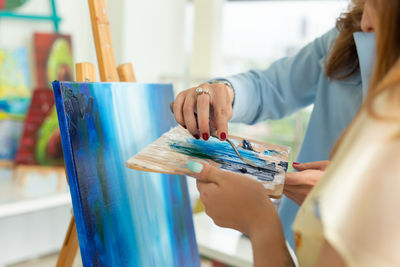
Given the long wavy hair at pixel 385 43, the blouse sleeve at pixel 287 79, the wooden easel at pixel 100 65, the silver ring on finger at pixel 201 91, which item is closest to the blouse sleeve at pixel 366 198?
the long wavy hair at pixel 385 43

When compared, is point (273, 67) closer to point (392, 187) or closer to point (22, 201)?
point (392, 187)

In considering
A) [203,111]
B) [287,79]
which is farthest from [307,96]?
[203,111]

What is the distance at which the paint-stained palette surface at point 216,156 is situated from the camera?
0.74 meters

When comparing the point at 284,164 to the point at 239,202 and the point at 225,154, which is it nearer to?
the point at 225,154

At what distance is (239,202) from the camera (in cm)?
67

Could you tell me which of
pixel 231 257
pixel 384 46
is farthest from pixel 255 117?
pixel 384 46

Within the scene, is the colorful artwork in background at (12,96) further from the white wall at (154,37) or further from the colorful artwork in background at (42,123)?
the white wall at (154,37)

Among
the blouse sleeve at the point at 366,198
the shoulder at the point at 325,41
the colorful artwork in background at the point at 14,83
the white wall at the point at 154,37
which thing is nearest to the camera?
the blouse sleeve at the point at 366,198

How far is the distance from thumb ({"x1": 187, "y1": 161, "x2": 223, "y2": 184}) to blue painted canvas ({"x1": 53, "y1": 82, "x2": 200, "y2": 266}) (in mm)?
235

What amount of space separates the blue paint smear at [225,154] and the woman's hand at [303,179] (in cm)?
6

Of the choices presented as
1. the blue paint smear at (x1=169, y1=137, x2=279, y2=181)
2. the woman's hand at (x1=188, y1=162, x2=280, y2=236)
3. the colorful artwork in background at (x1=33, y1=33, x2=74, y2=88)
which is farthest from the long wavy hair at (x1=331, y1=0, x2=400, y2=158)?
the colorful artwork in background at (x1=33, y1=33, x2=74, y2=88)

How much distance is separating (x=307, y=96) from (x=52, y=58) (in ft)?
6.07

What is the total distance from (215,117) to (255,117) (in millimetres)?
347

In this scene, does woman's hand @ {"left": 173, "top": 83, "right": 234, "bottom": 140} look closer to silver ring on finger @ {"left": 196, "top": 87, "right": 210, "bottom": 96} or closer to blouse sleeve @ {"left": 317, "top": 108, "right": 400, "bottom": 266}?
silver ring on finger @ {"left": 196, "top": 87, "right": 210, "bottom": 96}
